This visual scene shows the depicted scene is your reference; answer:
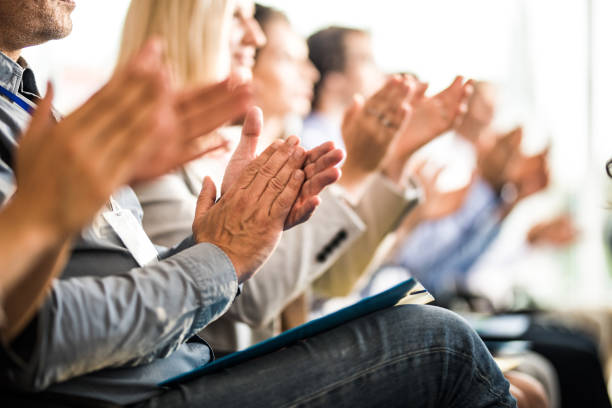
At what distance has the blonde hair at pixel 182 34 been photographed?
1.53 metres

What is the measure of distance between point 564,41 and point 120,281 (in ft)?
15.0

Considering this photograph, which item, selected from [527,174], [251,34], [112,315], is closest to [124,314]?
[112,315]

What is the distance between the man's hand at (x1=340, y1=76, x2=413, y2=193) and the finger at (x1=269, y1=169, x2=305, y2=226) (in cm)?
68

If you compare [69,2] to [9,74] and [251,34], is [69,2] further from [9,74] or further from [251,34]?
[251,34]

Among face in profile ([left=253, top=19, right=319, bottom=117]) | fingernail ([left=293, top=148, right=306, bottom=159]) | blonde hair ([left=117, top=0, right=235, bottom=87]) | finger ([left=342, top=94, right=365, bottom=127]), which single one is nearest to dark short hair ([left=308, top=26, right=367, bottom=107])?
face in profile ([left=253, top=19, right=319, bottom=117])

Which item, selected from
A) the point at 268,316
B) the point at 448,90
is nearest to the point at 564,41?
the point at 448,90

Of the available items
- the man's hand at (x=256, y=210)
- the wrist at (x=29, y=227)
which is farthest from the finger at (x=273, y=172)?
the wrist at (x=29, y=227)

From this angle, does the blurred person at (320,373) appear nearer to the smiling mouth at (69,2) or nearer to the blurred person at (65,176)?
the blurred person at (65,176)

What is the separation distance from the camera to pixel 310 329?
85 cm

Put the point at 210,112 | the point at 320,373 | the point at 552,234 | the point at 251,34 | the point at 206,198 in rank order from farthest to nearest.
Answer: the point at 552,234
the point at 251,34
the point at 206,198
the point at 320,373
the point at 210,112

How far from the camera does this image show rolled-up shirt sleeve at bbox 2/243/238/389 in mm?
637

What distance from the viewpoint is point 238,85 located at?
0.67 m

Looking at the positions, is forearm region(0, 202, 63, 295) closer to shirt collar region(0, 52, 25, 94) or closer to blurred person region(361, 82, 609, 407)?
shirt collar region(0, 52, 25, 94)

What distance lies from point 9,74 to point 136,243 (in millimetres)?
326
